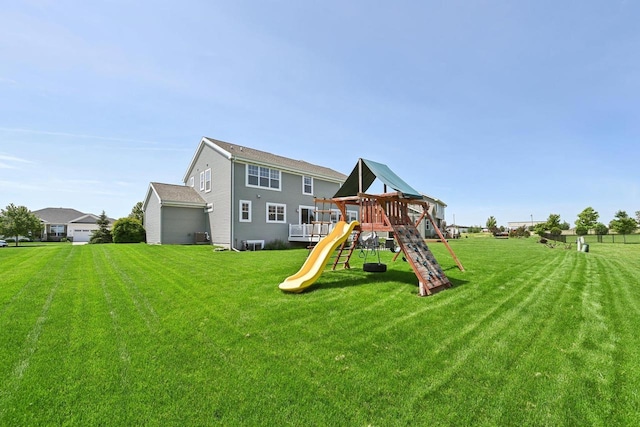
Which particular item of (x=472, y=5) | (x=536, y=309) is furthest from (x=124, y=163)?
(x=536, y=309)

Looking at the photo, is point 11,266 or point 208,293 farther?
point 11,266

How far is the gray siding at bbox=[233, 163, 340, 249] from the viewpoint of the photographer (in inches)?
737

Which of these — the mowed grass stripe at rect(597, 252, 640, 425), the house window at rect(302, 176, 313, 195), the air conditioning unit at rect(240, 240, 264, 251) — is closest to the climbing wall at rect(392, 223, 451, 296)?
the mowed grass stripe at rect(597, 252, 640, 425)

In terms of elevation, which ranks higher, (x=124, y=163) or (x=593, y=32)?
(x=593, y=32)

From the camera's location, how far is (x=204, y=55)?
12.2 m

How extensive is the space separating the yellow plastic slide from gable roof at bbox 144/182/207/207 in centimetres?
1552

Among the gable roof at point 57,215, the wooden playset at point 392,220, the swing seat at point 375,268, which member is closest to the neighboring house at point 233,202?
the wooden playset at point 392,220

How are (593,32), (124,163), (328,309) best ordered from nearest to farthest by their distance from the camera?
(328,309), (593,32), (124,163)

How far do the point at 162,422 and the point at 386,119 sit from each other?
17.8m

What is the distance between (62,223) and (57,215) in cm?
293

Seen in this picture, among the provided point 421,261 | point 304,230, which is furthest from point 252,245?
point 421,261

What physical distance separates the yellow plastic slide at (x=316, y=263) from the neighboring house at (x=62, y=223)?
43.5 m

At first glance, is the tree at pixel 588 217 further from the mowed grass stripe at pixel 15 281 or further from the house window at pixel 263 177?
the mowed grass stripe at pixel 15 281

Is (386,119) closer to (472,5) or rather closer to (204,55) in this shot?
(472,5)
